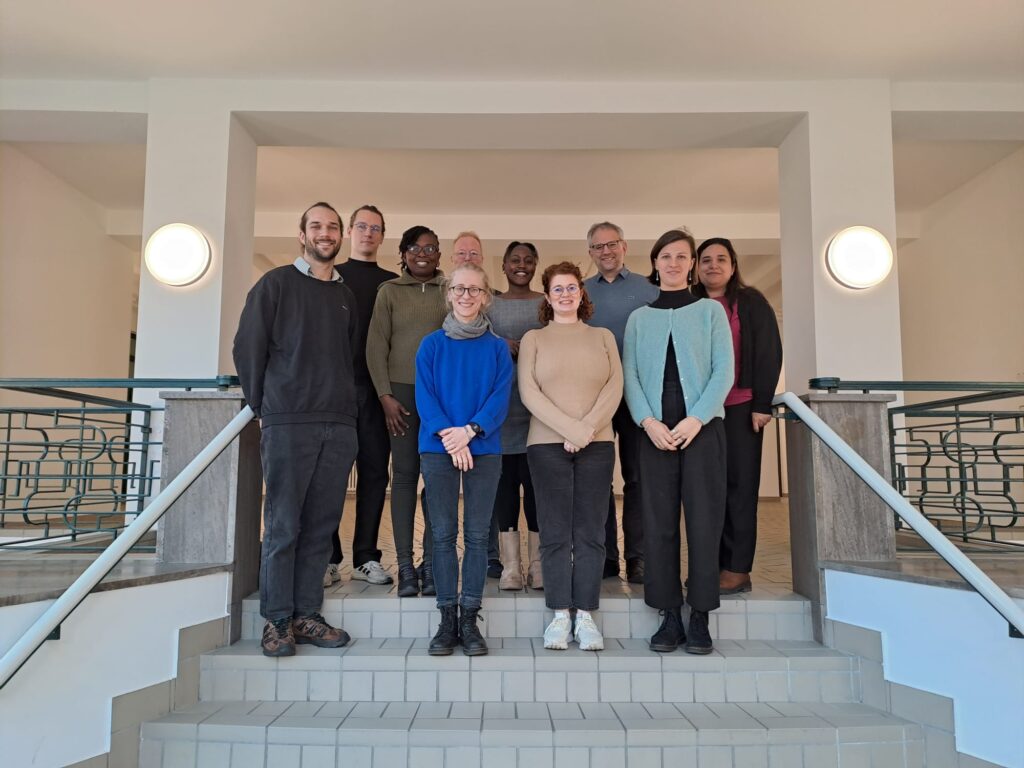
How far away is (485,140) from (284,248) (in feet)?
10.9

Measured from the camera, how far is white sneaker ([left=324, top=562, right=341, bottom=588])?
3180 millimetres

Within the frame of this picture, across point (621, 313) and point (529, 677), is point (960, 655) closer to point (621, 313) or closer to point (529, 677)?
point (529, 677)

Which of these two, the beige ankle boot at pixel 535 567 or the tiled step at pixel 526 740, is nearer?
the tiled step at pixel 526 740

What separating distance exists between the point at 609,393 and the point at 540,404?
0.92 feet

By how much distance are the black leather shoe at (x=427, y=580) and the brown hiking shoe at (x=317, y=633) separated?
1.25 feet

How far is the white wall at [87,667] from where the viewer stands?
2.13 metres

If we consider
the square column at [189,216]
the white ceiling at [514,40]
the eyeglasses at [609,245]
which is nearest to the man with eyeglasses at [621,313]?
the eyeglasses at [609,245]

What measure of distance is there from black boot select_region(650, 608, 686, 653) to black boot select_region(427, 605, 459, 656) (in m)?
0.77

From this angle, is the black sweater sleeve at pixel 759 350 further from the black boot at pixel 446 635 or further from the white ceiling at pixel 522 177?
the white ceiling at pixel 522 177

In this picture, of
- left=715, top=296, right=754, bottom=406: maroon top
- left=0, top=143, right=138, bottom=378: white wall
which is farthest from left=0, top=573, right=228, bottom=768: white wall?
left=0, top=143, right=138, bottom=378: white wall

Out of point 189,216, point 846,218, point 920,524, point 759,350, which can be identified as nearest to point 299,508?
point 759,350

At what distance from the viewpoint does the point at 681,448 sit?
278 centimetres

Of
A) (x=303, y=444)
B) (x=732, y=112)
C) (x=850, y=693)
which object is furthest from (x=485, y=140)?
(x=850, y=693)

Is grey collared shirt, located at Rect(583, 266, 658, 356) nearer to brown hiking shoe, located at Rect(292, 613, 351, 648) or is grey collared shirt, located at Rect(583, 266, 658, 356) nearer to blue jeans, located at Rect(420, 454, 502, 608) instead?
blue jeans, located at Rect(420, 454, 502, 608)
